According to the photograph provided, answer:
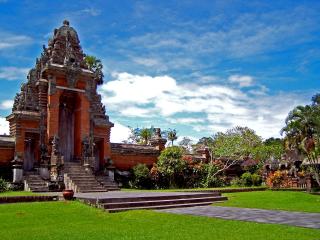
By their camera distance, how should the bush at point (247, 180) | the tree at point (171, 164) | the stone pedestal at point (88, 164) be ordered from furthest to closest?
1. the bush at point (247, 180)
2. the tree at point (171, 164)
3. the stone pedestal at point (88, 164)

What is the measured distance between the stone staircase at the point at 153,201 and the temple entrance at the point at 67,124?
1109 centimetres

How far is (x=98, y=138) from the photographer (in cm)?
2777

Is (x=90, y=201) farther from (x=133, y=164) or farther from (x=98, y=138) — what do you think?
(x=133, y=164)

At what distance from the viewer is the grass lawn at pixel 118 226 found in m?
9.32

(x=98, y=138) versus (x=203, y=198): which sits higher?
(x=98, y=138)

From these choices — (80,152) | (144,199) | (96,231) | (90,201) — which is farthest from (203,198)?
(80,152)

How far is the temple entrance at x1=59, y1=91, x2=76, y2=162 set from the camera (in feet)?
86.1

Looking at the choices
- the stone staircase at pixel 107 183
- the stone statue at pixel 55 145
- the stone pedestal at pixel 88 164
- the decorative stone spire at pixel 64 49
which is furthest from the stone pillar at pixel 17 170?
the decorative stone spire at pixel 64 49

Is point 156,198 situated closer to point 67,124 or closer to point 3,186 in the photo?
point 3,186

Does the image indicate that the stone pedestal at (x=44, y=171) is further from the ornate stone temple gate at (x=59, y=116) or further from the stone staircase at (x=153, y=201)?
the stone staircase at (x=153, y=201)

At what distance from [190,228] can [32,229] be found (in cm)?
418

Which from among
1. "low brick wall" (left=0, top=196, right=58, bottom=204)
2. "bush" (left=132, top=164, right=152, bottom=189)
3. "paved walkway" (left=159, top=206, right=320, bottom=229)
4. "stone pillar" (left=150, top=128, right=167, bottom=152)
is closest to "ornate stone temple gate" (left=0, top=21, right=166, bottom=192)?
"bush" (left=132, top=164, right=152, bottom=189)

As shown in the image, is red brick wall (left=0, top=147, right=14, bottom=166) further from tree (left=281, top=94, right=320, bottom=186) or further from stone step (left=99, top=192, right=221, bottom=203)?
tree (left=281, top=94, right=320, bottom=186)

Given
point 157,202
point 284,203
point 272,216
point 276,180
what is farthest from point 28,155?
point 276,180
